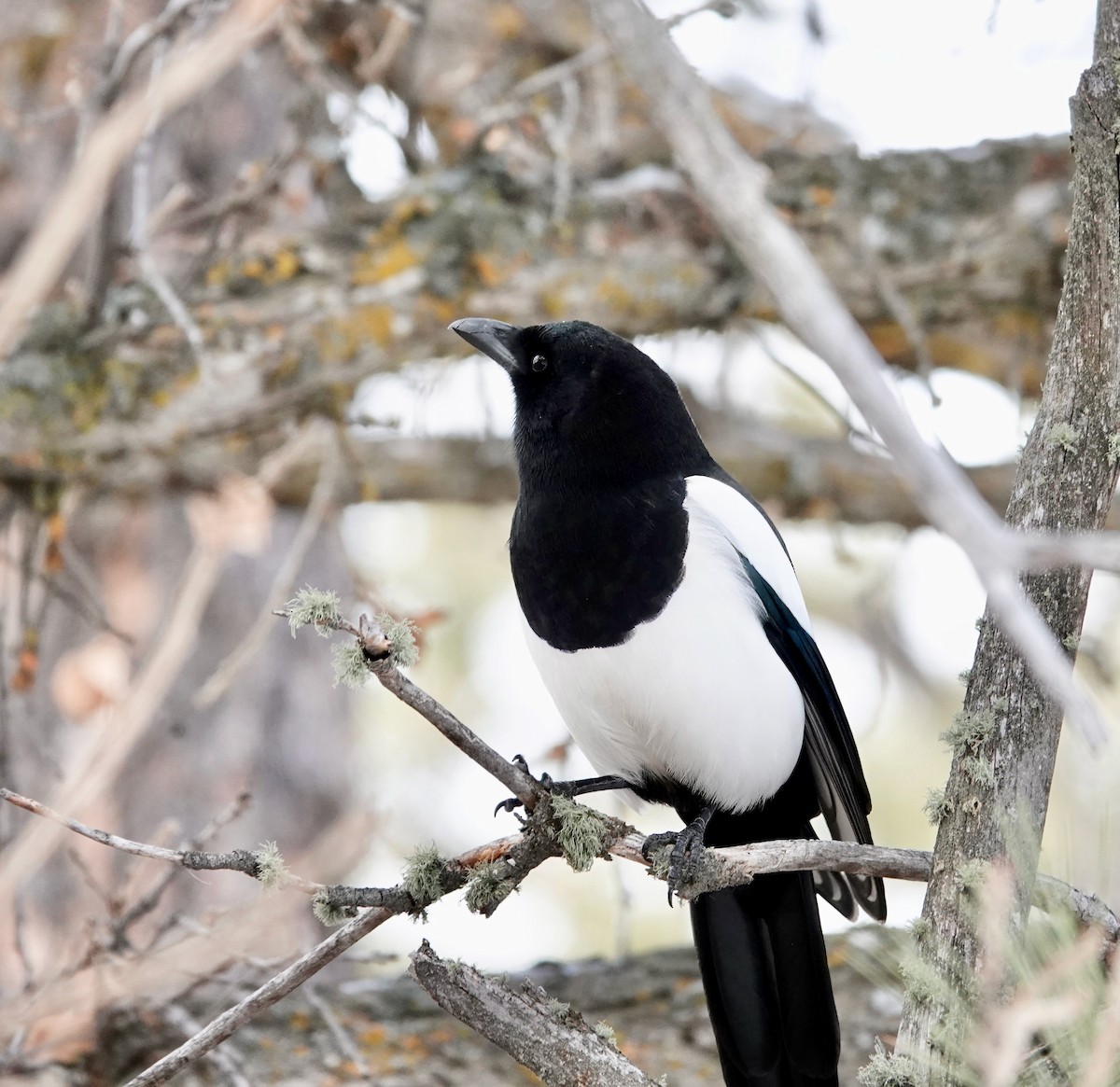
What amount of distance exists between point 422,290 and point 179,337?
54cm

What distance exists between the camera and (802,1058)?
2258 mm

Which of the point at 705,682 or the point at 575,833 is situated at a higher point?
the point at 705,682

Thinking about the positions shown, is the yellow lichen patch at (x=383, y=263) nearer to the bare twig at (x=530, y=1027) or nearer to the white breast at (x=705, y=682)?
the white breast at (x=705, y=682)

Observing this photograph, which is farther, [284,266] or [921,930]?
[284,266]

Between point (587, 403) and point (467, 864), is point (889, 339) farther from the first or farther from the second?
point (467, 864)

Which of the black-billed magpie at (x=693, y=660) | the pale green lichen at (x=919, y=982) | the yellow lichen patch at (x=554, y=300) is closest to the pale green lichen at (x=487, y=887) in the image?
the pale green lichen at (x=919, y=982)

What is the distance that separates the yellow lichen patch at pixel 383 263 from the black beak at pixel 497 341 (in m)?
0.47

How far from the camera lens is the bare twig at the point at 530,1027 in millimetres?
1578

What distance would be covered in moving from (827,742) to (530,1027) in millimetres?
883

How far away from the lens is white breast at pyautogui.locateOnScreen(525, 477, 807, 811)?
7.15ft

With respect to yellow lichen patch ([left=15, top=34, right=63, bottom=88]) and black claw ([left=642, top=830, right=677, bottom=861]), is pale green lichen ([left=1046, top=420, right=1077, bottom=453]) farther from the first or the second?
yellow lichen patch ([left=15, top=34, right=63, bottom=88])

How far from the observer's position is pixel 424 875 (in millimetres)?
1620

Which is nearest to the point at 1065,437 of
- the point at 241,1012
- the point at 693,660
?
the point at 693,660

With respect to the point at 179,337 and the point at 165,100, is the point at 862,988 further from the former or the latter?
the point at 165,100
